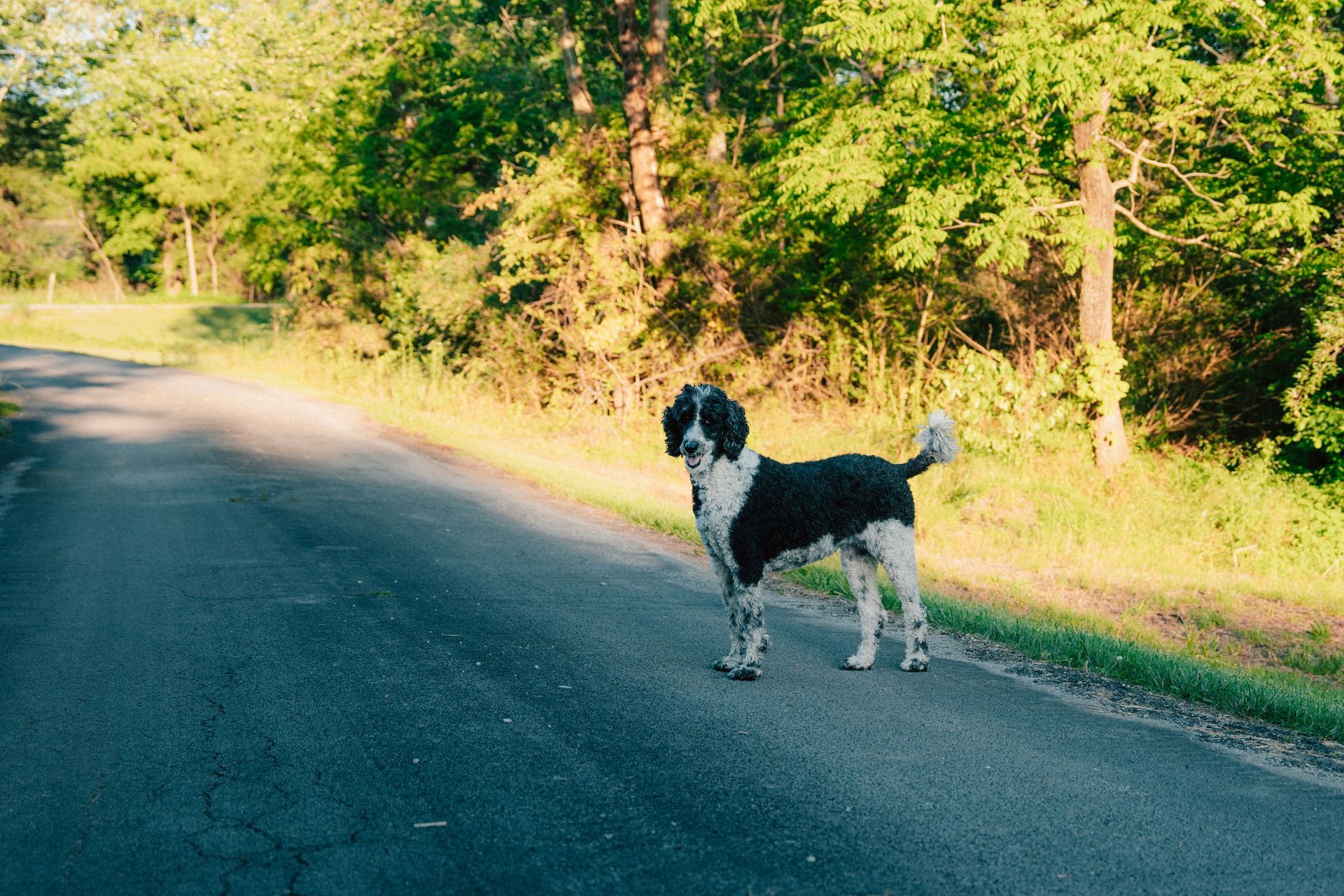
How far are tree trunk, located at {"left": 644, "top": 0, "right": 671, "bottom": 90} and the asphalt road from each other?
14.6m

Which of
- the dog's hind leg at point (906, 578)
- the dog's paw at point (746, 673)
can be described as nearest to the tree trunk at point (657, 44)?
the dog's hind leg at point (906, 578)

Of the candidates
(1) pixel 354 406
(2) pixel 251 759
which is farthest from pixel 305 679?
(1) pixel 354 406

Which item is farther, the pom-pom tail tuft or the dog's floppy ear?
the pom-pom tail tuft

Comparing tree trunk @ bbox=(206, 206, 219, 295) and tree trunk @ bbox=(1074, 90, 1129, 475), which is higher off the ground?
tree trunk @ bbox=(206, 206, 219, 295)

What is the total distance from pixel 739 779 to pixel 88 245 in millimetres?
74506

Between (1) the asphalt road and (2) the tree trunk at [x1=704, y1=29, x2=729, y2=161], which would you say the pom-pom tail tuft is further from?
(2) the tree trunk at [x1=704, y1=29, x2=729, y2=161]

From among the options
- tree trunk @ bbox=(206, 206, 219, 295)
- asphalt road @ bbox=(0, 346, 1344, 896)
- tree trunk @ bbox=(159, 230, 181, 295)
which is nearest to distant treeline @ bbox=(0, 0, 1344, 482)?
asphalt road @ bbox=(0, 346, 1344, 896)

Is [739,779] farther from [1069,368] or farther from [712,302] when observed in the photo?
[712,302]

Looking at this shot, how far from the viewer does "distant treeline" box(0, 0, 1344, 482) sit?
44.5 feet

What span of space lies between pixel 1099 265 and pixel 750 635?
11.0 m

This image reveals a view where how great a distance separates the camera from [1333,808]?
4.39 m

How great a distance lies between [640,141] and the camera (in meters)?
20.0

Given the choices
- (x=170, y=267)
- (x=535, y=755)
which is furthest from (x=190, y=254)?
(x=535, y=755)

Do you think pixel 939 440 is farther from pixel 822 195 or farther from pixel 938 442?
pixel 822 195
